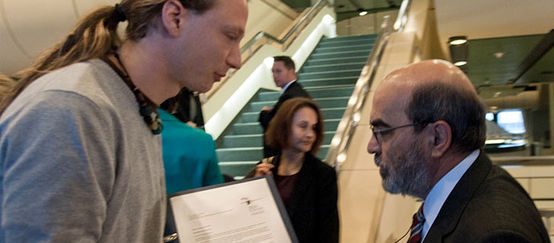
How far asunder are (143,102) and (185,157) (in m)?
1.00

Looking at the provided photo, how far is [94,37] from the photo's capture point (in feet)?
3.38

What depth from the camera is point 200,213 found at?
1.39m

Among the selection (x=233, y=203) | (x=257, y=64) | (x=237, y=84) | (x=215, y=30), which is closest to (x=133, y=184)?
(x=215, y=30)

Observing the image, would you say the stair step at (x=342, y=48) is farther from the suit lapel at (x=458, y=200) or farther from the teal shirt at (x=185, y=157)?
the suit lapel at (x=458, y=200)

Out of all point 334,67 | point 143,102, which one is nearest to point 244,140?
point 334,67

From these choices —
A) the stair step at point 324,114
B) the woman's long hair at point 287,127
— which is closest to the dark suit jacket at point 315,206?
the woman's long hair at point 287,127

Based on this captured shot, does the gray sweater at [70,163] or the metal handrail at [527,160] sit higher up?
the gray sweater at [70,163]

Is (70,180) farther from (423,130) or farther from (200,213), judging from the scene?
(423,130)

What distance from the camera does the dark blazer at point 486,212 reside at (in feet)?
A: 4.11

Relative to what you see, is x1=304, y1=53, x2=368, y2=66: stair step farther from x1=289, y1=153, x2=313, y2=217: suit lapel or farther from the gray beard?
the gray beard

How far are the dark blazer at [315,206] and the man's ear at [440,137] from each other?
154 centimetres

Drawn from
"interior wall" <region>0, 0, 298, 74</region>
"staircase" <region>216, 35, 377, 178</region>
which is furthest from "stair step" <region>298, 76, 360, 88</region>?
"interior wall" <region>0, 0, 298, 74</region>

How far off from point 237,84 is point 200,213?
22.7 feet

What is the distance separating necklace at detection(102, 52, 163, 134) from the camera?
1.00m
